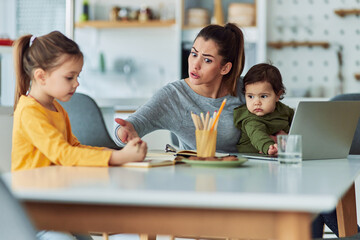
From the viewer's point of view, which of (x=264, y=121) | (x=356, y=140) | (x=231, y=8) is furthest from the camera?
(x=231, y=8)

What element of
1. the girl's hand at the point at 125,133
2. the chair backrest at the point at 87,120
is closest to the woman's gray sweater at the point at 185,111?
the girl's hand at the point at 125,133

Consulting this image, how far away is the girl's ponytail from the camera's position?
4.91 feet

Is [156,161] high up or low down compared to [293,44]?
down

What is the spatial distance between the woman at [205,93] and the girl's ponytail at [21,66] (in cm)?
42

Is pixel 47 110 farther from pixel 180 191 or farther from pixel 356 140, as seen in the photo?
pixel 356 140

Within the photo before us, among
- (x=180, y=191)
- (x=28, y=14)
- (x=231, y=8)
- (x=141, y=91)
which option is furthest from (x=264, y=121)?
(x=28, y=14)

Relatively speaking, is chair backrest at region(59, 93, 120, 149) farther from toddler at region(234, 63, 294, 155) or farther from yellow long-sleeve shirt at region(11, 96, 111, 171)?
yellow long-sleeve shirt at region(11, 96, 111, 171)

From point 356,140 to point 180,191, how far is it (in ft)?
5.01

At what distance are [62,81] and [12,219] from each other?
33.6 inches

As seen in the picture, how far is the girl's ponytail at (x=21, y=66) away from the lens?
150 cm

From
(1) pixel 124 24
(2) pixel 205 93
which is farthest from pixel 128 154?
(1) pixel 124 24

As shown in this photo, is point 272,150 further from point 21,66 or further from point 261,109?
point 21,66

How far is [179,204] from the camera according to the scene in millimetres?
800

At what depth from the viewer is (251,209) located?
790mm
